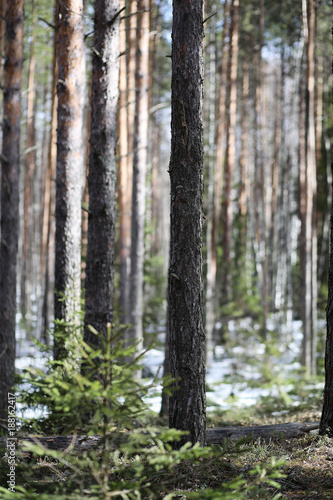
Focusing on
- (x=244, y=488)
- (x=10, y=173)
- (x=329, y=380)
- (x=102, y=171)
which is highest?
(x=10, y=173)

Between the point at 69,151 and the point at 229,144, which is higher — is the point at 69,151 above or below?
below

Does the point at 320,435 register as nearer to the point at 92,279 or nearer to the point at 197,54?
the point at 92,279

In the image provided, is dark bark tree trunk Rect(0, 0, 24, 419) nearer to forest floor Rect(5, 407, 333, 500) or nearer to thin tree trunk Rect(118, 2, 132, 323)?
forest floor Rect(5, 407, 333, 500)

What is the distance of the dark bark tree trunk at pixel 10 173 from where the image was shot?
7012 mm

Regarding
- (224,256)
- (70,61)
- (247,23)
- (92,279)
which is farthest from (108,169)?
(247,23)

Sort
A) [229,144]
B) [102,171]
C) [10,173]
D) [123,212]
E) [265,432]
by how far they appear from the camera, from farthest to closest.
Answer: [229,144]
[123,212]
[10,173]
[102,171]
[265,432]

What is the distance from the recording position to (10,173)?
282 inches

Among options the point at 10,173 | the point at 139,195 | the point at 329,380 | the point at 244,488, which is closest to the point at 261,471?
the point at 244,488

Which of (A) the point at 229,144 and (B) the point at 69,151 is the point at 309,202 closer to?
(A) the point at 229,144

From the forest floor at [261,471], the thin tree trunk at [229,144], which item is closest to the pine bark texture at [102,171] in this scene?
the forest floor at [261,471]

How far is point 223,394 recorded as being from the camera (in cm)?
920

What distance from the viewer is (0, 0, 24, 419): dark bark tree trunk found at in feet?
23.0

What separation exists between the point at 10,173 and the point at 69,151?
1.81 meters

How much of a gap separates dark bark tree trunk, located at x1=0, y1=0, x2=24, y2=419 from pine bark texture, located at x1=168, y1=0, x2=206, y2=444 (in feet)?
13.6
